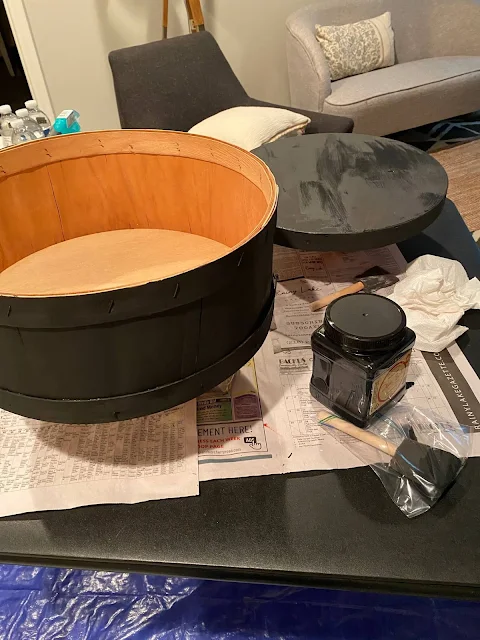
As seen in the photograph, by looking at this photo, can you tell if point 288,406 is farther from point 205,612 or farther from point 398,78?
point 398,78

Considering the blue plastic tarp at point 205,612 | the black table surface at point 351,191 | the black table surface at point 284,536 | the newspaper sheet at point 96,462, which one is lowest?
the blue plastic tarp at point 205,612

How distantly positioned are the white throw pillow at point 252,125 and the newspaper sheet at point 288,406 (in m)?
0.93

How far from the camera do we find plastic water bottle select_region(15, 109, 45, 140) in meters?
1.46

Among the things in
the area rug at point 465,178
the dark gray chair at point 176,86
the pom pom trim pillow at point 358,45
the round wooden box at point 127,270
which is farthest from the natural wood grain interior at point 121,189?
the pom pom trim pillow at point 358,45

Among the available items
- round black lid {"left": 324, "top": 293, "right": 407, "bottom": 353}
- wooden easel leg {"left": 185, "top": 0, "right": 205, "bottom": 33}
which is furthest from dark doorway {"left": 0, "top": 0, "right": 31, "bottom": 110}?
round black lid {"left": 324, "top": 293, "right": 407, "bottom": 353}

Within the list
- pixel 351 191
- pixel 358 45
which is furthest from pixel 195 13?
pixel 351 191

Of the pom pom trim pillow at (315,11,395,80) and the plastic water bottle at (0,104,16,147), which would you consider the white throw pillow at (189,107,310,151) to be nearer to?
the plastic water bottle at (0,104,16,147)

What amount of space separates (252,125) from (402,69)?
1.17 meters

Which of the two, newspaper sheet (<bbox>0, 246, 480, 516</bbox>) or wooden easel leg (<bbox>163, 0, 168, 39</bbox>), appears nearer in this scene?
newspaper sheet (<bbox>0, 246, 480, 516</bbox>)

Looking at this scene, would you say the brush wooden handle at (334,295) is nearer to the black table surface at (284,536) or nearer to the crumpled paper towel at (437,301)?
the crumpled paper towel at (437,301)

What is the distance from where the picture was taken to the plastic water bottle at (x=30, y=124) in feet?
4.79

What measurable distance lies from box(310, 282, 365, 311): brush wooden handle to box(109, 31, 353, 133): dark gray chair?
0.99 m

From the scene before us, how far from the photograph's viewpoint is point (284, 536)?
2.11 feet

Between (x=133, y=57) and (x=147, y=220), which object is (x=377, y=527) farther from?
(x=133, y=57)
